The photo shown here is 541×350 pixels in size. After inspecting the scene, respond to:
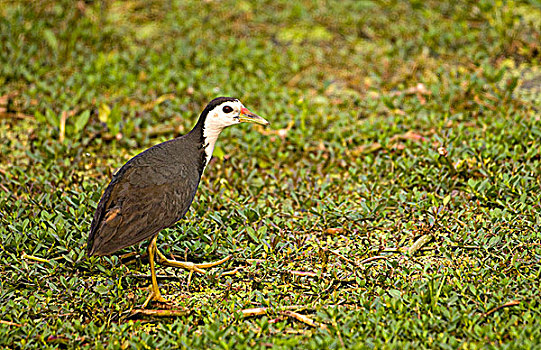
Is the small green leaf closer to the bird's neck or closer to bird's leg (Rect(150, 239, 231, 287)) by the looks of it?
the bird's neck

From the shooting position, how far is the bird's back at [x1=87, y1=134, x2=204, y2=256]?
11.9 feet

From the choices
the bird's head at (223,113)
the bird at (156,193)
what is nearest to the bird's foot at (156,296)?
the bird at (156,193)

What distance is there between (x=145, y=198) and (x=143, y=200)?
0.02m

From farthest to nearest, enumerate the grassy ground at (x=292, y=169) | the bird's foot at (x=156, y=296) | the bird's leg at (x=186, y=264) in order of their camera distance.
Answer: the bird's leg at (x=186, y=264) → the bird's foot at (x=156, y=296) → the grassy ground at (x=292, y=169)

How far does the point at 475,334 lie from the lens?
10.9 ft

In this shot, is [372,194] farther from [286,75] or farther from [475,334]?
[286,75]

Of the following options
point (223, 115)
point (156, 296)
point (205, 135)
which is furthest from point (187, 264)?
point (223, 115)

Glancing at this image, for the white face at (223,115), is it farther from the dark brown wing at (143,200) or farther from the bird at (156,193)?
the dark brown wing at (143,200)

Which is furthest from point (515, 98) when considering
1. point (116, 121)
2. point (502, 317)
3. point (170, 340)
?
point (170, 340)

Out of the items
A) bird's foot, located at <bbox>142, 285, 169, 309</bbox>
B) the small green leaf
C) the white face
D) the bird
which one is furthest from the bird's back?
the small green leaf

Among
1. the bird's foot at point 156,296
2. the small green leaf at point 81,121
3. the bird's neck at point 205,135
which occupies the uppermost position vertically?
the bird's neck at point 205,135

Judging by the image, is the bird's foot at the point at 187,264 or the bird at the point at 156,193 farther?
the bird's foot at the point at 187,264

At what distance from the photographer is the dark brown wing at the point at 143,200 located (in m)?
3.61

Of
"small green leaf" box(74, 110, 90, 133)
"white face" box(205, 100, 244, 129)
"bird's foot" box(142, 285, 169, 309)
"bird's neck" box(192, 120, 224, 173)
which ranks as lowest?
"bird's foot" box(142, 285, 169, 309)
